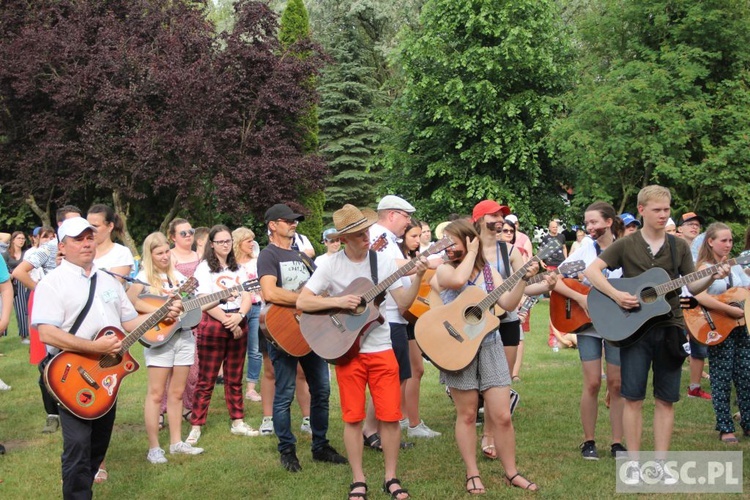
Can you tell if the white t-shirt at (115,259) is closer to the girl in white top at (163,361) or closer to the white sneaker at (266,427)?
the girl in white top at (163,361)

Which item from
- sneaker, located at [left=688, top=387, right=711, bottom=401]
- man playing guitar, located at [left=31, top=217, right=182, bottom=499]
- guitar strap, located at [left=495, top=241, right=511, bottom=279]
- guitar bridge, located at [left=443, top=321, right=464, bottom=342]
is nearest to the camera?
man playing guitar, located at [left=31, top=217, right=182, bottom=499]

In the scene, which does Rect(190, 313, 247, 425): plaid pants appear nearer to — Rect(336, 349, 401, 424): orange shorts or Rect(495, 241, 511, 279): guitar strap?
Rect(336, 349, 401, 424): orange shorts

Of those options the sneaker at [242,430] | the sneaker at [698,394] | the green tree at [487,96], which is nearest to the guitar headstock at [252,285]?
the sneaker at [242,430]

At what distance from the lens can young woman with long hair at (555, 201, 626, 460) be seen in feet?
21.0

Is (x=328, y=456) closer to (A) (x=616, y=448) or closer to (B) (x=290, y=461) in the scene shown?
(B) (x=290, y=461)

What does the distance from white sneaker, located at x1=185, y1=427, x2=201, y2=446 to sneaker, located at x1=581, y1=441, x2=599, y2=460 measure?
3.73 m

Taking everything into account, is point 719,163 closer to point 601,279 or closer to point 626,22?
point 626,22

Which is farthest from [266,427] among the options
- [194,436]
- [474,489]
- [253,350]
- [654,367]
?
[654,367]

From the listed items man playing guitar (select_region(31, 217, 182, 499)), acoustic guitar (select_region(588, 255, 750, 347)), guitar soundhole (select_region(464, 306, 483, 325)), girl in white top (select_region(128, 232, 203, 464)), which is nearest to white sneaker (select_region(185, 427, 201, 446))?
girl in white top (select_region(128, 232, 203, 464))

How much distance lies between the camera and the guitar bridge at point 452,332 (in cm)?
560

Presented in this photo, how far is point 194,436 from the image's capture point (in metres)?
7.46

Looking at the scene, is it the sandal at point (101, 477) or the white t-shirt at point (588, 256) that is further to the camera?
the white t-shirt at point (588, 256)

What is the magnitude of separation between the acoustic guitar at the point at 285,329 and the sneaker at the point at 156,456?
1580mm

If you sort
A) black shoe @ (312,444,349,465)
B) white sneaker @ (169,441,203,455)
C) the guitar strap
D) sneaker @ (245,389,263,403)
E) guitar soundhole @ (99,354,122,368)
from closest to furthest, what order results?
guitar soundhole @ (99,354,122,368), the guitar strap, black shoe @ (312,444,349,465), white sneaker @ (169,441,203,455), sneaker @ (245,389,263,403)
